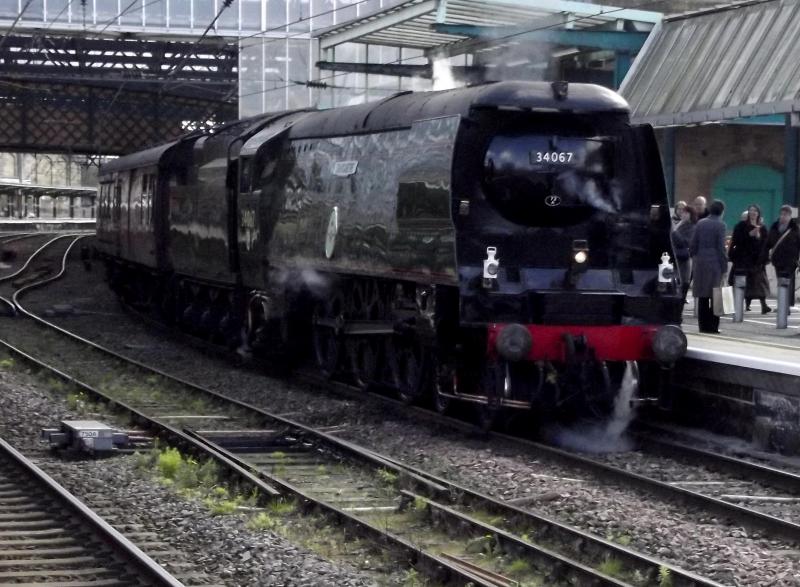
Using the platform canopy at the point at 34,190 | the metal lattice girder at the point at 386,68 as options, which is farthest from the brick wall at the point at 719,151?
the platform canopy at the point at 34,190

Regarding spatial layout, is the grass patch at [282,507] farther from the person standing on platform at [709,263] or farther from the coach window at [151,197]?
the coach window at [151,197]

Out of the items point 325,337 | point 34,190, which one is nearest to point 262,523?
point 325,337

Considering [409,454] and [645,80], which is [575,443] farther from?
[645,80]

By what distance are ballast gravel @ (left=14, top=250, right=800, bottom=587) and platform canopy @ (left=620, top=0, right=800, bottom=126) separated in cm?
821

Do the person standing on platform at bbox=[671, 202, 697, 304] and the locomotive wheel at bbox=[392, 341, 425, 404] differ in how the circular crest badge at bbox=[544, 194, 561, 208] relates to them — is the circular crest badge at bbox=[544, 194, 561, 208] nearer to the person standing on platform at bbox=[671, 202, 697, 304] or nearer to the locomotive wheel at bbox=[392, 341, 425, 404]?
the locomotive wheel at bbox=[392, 341, 425, 404]

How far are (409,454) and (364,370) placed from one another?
3.67 m

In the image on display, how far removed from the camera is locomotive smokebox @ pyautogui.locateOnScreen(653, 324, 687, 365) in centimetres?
1191

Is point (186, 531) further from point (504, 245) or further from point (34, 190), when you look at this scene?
point (34, 190)

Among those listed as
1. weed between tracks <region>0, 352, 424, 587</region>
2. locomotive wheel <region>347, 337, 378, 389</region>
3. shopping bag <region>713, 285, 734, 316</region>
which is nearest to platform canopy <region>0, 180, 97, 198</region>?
weed between tracks <region>0, 352, 424, 587</region>

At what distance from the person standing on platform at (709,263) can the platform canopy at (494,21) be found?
644 cm

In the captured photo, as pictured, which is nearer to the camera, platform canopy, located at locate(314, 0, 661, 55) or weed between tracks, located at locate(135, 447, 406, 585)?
weed between tracks, located at locate(135, 447, 406, 585)

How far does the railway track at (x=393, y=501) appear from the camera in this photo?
7676mm

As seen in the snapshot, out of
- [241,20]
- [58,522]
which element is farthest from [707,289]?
[241,20]

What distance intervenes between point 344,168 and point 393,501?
5.85 metres
